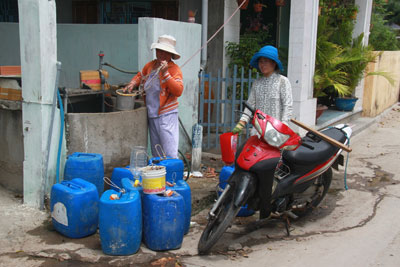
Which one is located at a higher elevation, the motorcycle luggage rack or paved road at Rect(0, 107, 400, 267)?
the motorcycle luggage rack

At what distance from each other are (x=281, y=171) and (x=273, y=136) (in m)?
0.54

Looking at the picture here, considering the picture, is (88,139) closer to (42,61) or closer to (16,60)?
(42,61)

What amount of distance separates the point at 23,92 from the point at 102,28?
151 inches

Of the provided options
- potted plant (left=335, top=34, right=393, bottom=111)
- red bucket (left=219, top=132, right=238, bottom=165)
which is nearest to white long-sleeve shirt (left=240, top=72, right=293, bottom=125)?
red bucket (left=219, top=132, right=238, bottom=165)

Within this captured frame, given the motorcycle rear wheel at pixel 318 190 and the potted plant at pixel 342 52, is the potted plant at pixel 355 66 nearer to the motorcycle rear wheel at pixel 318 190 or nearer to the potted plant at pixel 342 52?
the potted plant at pixel 342 52

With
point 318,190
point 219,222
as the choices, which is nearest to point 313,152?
point 318,190

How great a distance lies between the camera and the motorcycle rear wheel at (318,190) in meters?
4.74

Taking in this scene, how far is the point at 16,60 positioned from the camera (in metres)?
8.38

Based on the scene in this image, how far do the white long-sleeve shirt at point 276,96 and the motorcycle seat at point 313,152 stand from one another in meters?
0.44

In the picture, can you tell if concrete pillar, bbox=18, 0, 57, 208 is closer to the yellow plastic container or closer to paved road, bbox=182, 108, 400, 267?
the yellow plastic container

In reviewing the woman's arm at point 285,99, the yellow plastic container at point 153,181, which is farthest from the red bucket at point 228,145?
the yellow plastic container at point 153,181

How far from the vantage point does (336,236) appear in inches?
170

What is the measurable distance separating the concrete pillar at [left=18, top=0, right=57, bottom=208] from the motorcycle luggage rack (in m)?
2.44

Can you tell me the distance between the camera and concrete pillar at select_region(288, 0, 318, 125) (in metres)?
7.02
